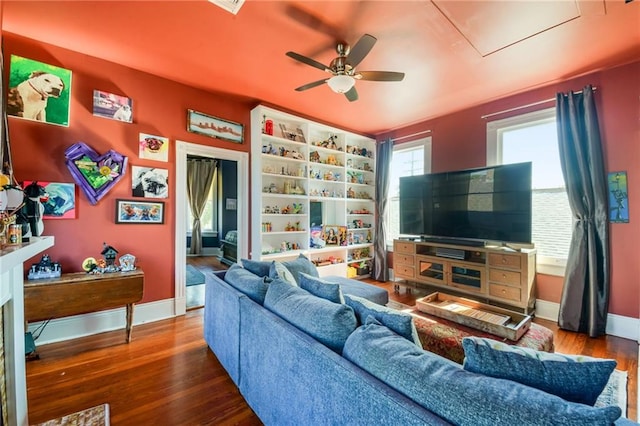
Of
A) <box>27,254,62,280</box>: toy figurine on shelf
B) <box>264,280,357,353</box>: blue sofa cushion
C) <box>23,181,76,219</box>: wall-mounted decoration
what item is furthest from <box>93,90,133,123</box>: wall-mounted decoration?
<box>264,280,357,353</box>: blue sofa cushion

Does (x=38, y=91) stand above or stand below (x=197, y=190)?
above

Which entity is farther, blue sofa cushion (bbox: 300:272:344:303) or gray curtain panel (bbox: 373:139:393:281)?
gray curtain panel (bbox: 373:139:393:281)

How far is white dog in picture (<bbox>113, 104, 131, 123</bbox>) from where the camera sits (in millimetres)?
2758

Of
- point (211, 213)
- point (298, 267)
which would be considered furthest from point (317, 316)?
point (211, 213)

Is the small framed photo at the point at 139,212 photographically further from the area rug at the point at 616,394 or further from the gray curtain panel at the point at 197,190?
the gray curtain panel at the point at 197,190

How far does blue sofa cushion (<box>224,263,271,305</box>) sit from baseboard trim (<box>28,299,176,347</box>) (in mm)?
1445

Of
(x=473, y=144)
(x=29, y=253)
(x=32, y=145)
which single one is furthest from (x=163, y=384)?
(x=473, y=144)

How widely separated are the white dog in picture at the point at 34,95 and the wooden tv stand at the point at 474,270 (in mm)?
4422

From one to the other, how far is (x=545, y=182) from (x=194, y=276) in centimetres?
558

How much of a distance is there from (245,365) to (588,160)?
3.82 m

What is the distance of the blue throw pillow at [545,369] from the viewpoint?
0.72 meters

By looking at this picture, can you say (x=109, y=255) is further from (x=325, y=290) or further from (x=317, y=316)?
(x=317, y=316)

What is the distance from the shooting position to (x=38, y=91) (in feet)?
7.86

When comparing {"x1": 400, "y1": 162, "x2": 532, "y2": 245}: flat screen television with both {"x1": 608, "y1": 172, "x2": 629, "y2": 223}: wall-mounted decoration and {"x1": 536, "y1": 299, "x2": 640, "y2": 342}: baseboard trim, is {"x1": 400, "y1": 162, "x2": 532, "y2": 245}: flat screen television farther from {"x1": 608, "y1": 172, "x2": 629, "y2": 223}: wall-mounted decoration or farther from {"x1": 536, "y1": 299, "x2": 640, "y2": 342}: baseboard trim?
{"x1": 536, "y1": 299, "x2": 640, "y2": 342}: baseboard trim
